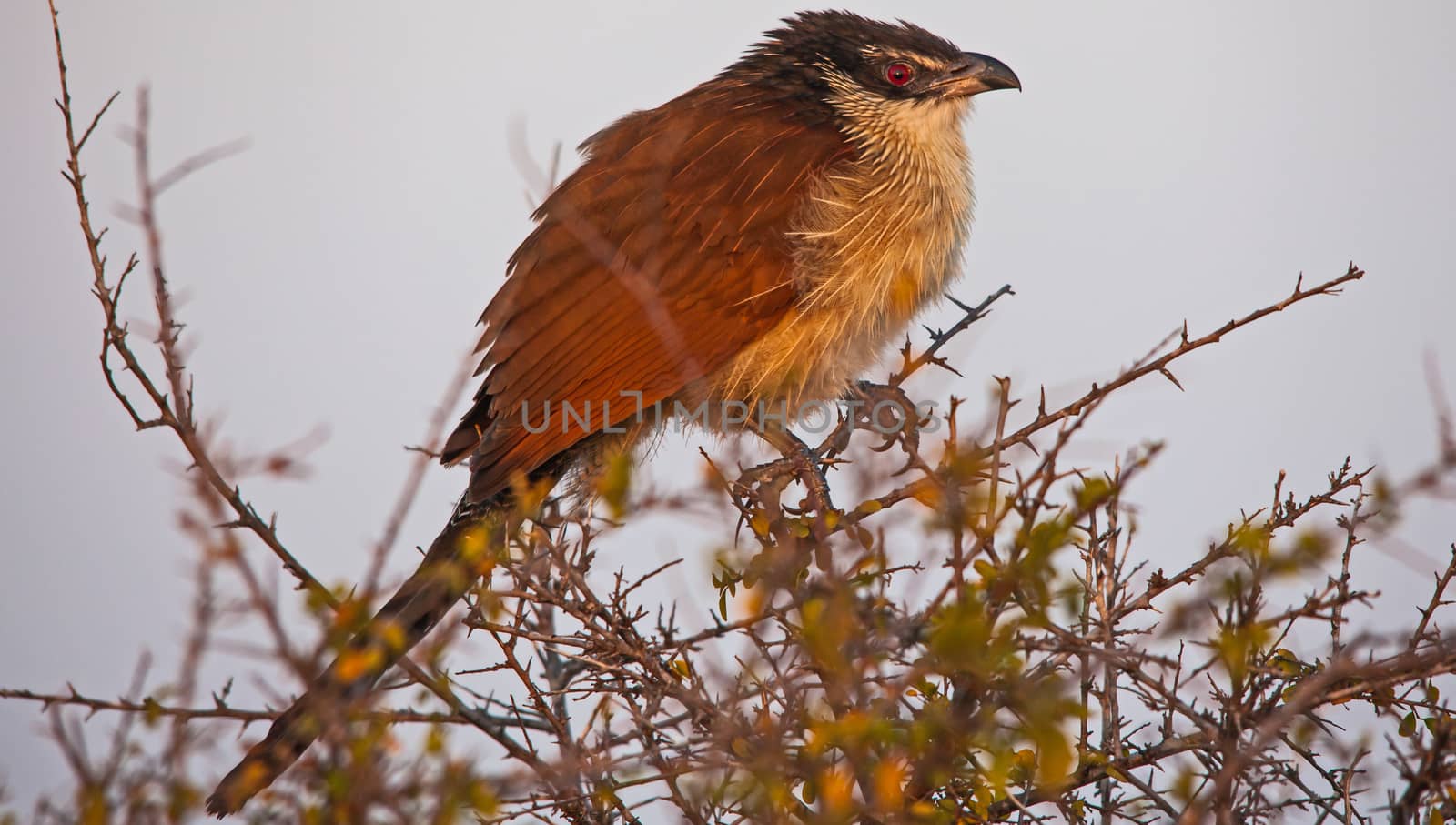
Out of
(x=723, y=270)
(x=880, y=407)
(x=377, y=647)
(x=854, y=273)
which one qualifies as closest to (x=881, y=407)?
(x=880, y=407)

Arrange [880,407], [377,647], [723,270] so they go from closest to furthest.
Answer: [377,647] → [723,270] → [880,407]

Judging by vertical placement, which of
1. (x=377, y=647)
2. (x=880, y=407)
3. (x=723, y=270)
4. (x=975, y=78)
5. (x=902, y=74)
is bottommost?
(x=377, y=647)

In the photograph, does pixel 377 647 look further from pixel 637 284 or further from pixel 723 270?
pixel 723 270

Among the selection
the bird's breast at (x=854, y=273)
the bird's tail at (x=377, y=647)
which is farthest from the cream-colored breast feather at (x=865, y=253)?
the bird's tail at (x=377, y=647)

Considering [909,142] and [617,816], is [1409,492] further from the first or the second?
[909,142]

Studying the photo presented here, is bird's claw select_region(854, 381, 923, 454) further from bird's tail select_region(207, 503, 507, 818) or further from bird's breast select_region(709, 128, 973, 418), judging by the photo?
bird's tail select_region(207, 503, 507, 818)

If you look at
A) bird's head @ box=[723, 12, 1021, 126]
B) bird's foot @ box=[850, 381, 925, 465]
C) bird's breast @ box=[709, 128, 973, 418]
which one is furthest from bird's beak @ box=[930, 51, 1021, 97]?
bird's foot @ box=[850, 381, 925, 465]

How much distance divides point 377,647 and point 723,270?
5.37 ft

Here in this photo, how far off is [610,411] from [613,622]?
2.48 ft

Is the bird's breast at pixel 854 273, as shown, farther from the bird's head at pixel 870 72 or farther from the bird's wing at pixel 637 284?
the bird's head at pixel 870 72

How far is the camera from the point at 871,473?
157cm

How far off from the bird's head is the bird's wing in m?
0.25

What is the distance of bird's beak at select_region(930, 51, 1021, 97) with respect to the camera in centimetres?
307

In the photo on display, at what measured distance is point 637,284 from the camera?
255cm
